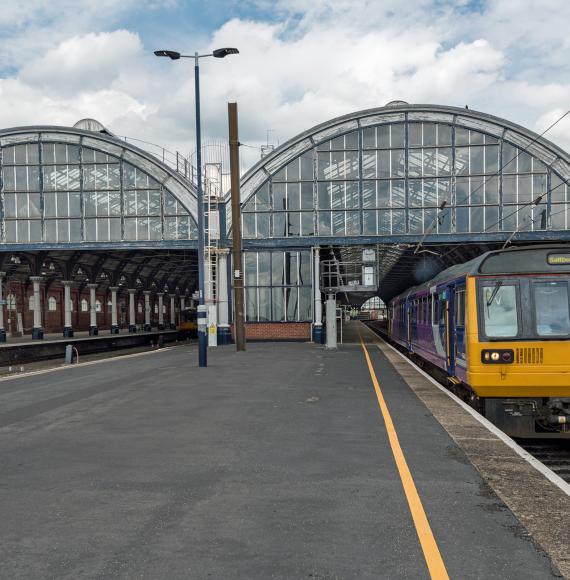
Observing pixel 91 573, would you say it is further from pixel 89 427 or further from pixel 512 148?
pixel 512 148

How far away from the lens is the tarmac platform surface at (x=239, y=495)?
4.24m

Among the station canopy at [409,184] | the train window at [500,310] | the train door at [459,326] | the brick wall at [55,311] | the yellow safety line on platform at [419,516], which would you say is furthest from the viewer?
the brick wall at [55,311]

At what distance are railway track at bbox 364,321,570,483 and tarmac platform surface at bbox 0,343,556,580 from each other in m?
1.41

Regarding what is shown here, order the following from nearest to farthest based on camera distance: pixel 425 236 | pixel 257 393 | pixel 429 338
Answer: pixel 257 393 < pixel 429 338 < pixel 425 236

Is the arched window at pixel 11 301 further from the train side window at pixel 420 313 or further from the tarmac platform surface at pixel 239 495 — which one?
the tarmac platform surface at pixel 239 495

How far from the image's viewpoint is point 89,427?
30.3 feet

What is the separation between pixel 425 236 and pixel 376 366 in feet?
48.6

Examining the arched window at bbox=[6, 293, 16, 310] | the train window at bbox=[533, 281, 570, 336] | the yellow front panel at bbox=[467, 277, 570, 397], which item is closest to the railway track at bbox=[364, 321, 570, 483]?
the yellow front panel at bbox=[467, 277, 570, 397]

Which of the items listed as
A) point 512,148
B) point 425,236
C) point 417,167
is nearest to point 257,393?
point 425,236

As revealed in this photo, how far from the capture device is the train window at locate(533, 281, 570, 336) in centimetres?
923

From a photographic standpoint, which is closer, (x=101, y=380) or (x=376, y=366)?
(x=101, y=380)

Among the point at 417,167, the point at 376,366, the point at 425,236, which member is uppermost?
the point at 417,167

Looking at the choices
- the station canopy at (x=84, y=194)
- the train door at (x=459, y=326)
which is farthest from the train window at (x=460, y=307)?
the station canopy at (x=84, y=194)

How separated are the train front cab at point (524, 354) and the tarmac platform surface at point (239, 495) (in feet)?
3.81
